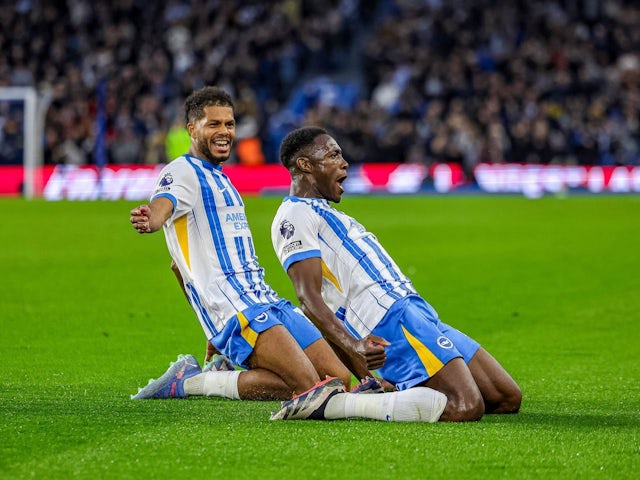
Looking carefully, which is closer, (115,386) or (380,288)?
(380,288)

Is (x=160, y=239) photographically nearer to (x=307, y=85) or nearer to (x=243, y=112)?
(x=243, y=112)

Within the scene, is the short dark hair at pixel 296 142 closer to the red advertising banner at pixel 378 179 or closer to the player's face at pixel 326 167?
the player's face at pixel 326 167

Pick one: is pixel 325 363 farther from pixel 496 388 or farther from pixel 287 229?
pixel 496 388

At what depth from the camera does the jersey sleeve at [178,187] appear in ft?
22.7

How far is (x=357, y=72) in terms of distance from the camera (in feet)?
110

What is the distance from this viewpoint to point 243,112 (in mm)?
30391

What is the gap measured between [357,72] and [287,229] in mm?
27078

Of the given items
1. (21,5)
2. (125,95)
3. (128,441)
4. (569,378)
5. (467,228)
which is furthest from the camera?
(21,5)

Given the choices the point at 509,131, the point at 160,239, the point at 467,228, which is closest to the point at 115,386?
the point at 160,239

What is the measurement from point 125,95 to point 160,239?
1350cm

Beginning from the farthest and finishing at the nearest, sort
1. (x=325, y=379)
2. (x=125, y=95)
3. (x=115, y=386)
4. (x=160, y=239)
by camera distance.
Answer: (x=125, y=95)
(x=160, y=239)
(x=115, y=386)
(x=325, y=379)

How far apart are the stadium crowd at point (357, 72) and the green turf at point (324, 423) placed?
25.2 ft

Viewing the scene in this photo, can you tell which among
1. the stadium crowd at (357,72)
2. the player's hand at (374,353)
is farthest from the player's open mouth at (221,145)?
the stadium crowd at (357,72)

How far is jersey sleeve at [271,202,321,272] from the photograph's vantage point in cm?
668
